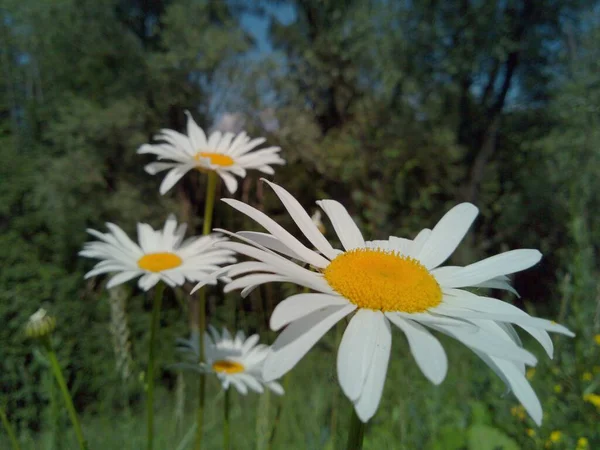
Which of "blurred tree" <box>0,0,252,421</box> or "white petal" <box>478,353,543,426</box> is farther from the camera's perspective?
"blurred tree" <box>0,0,252,421</box>

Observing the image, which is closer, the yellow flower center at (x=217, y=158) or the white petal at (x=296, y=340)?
the white petal at (x=296, y=340)

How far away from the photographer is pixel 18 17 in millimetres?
5973

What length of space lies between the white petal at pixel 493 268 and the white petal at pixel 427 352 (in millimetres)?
177

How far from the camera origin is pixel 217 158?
1.17 m

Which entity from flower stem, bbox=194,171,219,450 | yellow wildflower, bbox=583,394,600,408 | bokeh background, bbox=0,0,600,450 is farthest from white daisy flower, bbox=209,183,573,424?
bokeh background, bbox=0,0,600,450

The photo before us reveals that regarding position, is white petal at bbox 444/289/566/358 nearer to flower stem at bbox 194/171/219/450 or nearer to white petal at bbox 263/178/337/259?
white petal at bbox 263/178/337/259

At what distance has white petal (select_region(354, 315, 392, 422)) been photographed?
395 mm

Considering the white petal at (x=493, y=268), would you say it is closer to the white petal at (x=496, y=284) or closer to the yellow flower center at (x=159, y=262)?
the white petal at (x=496, y=284)

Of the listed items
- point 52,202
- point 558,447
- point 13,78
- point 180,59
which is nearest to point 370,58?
point 180,59

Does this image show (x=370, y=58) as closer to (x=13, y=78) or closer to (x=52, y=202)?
(x=52, y=202)

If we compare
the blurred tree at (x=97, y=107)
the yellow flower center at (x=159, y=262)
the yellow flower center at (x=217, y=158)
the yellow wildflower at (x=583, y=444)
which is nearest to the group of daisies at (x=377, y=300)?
the yellow flower center at (x=159, y=262)

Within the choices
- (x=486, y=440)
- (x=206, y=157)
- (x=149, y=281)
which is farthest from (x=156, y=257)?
(x=486, y=440)

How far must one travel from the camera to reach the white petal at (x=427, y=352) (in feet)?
1.37

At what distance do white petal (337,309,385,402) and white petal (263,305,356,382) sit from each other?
0.06 ft
